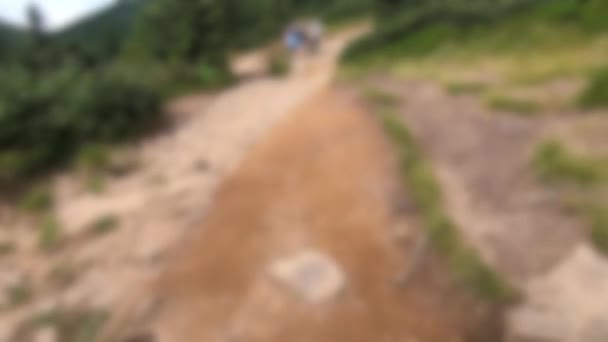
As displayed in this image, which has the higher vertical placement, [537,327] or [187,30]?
[187,30]

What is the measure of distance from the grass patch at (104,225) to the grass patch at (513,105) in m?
4.91

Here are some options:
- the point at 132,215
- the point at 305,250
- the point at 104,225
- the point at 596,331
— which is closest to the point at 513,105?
the point at 305,250

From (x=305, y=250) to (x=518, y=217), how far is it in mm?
1979

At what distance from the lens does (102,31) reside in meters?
17.9

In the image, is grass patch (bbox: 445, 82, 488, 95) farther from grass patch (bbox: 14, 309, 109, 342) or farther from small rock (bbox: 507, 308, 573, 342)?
grass patch (bbox: 14, 309, 109, 342)

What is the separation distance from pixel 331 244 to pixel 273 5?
15.4 meters

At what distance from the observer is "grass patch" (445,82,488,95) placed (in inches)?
308

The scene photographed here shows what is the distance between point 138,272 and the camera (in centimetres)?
536

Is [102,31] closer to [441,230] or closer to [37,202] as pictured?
[37,202]

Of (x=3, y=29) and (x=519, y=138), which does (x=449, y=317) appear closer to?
(x=519, y=138)

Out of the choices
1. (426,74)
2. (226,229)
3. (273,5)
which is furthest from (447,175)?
(273,5)

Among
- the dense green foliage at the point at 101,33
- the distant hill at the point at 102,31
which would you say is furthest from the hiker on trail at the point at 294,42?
the distant hill at the point at 102,31

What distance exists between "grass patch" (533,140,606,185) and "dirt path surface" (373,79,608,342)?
0.12 meters

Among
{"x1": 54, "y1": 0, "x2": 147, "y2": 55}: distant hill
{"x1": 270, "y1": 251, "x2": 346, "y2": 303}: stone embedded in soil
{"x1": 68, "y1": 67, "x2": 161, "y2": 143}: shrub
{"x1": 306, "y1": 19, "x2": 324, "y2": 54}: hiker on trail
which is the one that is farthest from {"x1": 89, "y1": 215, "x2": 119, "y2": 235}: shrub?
{"x1": 54, "y1": 0, "x2": 147, "y2": 55}: distant hill
